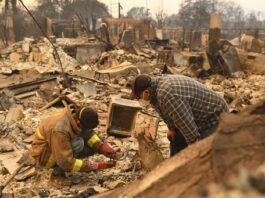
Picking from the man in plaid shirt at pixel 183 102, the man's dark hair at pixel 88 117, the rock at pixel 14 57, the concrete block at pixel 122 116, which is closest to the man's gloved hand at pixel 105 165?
the man's dark hair at pixel 88 117

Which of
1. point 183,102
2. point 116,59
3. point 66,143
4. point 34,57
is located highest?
point 183,102

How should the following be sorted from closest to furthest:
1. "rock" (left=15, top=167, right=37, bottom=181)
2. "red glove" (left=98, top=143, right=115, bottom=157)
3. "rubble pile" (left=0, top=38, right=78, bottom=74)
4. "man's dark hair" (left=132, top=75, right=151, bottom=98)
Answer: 1. "man's dark hair" (left=132, top=75, right=151, bottom=98)
2. "red glove" (left=98, top=143, right=115, bottom=157)
3. "rock" (left=15, top=167, right=37, bottom=181)
4. "rubble pile" (left=0, top=38, right=78, bottom=74)

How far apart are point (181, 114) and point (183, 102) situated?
0.41ft

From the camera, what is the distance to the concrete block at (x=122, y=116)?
667 centimetres

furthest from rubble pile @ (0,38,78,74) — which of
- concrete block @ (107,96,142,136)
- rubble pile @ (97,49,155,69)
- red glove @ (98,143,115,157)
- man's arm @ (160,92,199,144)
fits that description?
man's arm @ (160,92,199,144)

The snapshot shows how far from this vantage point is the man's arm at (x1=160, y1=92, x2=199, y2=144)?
4273 mm

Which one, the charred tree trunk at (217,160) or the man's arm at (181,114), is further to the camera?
the man's arm at (181,114)

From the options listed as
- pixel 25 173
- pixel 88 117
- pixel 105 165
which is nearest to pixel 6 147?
pixel 25 173

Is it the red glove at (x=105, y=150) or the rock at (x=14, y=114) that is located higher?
the red glove at (x=105, y=150)

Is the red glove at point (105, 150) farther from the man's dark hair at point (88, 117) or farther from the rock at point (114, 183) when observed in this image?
the man's dark hair at point (88, 117)

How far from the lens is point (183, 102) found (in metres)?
4.30

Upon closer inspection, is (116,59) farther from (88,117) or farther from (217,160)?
(217,160)

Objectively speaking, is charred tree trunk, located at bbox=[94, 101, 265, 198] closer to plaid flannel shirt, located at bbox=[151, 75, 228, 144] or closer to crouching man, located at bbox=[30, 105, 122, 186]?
plaid flannel shirt, located at bbox=[151, 75, 228, 144]

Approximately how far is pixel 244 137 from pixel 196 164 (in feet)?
1.03
